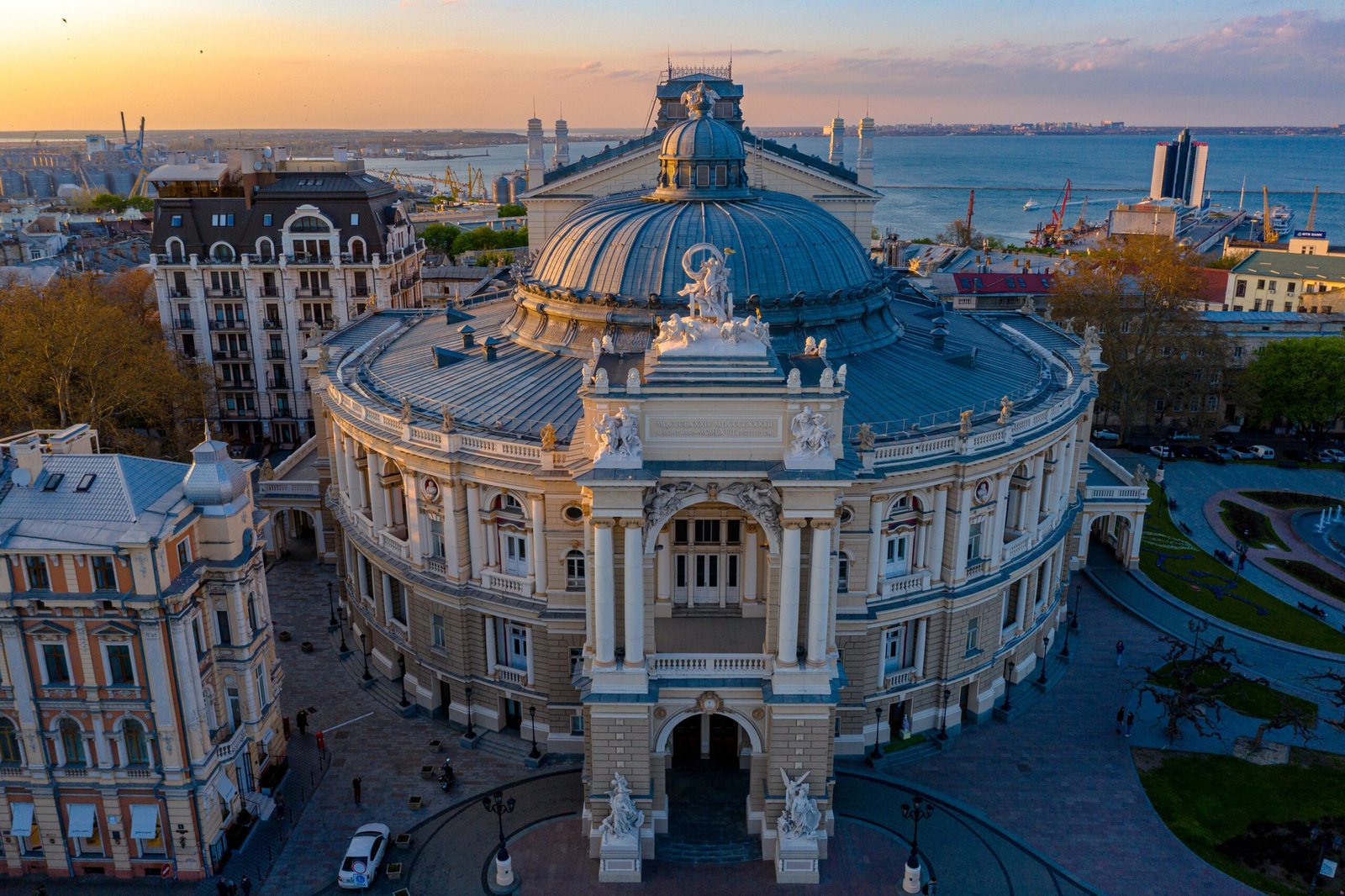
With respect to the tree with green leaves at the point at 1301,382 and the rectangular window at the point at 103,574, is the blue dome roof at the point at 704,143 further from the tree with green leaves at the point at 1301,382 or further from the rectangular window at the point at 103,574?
the tree with green leaves at the point at 1301,382

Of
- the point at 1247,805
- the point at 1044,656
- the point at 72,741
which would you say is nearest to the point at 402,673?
the point at 72,741

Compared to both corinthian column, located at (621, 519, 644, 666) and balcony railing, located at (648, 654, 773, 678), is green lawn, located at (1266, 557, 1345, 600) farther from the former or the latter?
corinthian column, located at (621, 519, 644, 666)

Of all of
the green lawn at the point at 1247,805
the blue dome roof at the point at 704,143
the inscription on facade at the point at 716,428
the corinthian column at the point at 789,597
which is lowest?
the green lawn at the point at 1247,805

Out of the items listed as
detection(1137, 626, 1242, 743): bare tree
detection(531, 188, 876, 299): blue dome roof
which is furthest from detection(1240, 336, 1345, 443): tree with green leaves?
detection(531, 188, 876, 299): blue dome roof

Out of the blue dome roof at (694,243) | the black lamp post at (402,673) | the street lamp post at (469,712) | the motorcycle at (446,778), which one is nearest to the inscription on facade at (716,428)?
the blue dome roof at (694,243)

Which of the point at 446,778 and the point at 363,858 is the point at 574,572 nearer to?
the point at 446,778

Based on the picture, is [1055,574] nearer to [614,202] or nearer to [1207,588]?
[1207,588]
